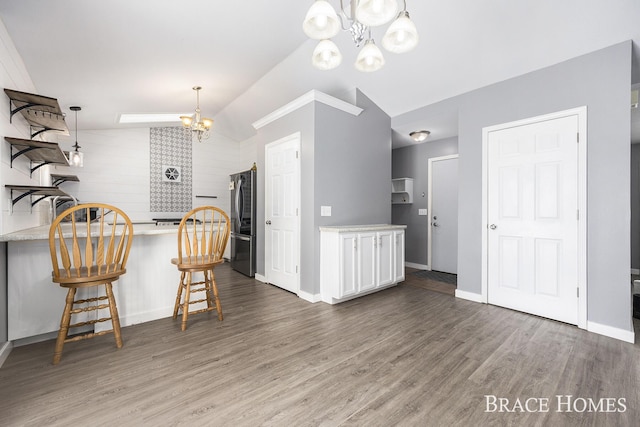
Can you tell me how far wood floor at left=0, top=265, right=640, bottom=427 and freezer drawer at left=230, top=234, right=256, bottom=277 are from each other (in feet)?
5.87

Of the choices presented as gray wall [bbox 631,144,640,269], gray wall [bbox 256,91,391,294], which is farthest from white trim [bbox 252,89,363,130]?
gray wall [bbox 631,144,640,269]

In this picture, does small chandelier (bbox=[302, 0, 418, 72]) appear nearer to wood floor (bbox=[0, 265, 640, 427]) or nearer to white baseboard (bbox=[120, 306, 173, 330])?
wood floor (bbox=[0, 265, 640, 427])

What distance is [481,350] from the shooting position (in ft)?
7.23

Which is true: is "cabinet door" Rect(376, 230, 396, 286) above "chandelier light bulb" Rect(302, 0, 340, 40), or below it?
below

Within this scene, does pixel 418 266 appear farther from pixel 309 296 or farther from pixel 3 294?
pixel 3 294

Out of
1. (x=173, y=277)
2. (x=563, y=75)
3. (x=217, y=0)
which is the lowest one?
(x=173, y=277)

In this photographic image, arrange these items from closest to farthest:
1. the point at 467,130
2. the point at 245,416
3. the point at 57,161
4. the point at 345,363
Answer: the point at 245,416 → the point at 345,363 → the point at 57,161 → the point at 467,130

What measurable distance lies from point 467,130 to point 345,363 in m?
2.98

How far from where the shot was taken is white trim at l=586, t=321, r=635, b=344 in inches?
93.3

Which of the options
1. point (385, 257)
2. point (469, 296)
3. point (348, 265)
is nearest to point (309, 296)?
point (348, 265)

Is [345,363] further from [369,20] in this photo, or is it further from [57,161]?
[57,161]

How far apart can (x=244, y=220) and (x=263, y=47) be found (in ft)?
8.40

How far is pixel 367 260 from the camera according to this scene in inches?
140

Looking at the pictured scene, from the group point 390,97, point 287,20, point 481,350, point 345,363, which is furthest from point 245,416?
point 390,97
